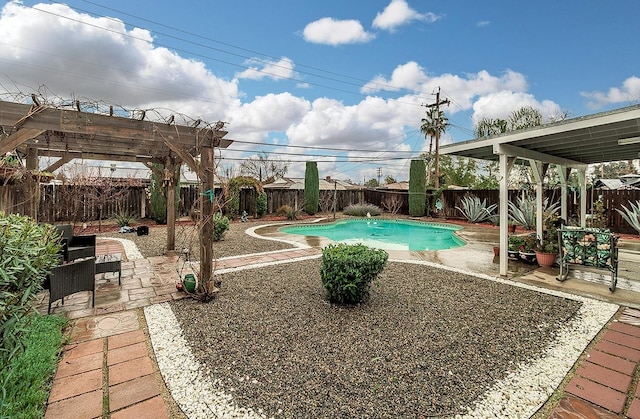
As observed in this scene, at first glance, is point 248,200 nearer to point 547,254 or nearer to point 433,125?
point 547,254

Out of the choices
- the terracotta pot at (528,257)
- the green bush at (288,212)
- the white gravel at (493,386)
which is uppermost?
the green bush at (288,212)

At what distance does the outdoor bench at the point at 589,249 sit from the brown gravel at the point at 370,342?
1113 mm

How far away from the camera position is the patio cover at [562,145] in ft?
13.7

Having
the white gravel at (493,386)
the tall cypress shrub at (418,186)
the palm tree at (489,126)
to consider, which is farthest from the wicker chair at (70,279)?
the palm tree at (489,126)

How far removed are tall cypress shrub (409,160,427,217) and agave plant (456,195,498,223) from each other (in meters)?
2.58

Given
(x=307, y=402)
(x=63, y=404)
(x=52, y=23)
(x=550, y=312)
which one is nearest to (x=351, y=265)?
(x=307, y=402)

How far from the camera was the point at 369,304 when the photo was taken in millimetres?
3910

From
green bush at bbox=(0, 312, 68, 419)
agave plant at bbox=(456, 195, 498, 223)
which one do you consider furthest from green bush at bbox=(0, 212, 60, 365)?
agave plant at bbox=(456, 195, 498, 223)

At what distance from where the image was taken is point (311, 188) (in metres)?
17.8

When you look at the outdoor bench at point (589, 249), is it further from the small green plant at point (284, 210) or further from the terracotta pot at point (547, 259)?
the small green plant at point (284, 210)

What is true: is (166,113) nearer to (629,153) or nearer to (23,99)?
(23,99)

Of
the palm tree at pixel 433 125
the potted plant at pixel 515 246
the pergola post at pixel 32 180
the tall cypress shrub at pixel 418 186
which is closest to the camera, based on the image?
the pergola post at pixel 32 180

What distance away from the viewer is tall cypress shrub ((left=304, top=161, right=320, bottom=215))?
57.8ft

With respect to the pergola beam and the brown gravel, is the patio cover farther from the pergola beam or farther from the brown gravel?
the pergola beam
